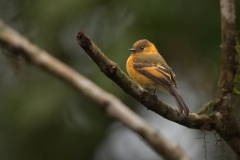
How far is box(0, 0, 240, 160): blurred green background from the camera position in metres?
7.32

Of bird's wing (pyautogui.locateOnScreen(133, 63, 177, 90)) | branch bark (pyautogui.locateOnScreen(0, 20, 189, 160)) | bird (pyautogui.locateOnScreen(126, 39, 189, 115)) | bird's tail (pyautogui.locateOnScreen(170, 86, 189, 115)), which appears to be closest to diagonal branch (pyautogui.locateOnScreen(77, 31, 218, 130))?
bird's tail (pyautogui.locateOnScreen(170, 86, 189, 115))

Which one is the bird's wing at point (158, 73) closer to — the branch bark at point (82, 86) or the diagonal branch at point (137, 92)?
the diagonal branch at point (137, 92)

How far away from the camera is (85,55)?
7824mm

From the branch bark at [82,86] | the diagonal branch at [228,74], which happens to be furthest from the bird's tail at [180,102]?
the branch bark at [82,86]

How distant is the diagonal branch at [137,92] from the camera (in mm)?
3203

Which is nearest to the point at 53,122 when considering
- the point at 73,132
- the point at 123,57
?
the point at 73,132

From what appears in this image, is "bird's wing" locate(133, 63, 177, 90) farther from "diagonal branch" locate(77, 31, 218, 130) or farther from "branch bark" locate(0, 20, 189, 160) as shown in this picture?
"branch bark" locate(0, 20, 189, 160)

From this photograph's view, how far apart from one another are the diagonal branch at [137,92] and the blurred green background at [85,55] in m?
2.75

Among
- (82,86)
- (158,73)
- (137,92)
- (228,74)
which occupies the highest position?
(82,86)

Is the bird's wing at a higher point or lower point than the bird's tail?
higher

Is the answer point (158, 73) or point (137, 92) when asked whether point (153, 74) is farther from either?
point (137, 92)

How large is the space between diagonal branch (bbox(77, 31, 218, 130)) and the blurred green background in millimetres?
2748

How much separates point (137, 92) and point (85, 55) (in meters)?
4.11

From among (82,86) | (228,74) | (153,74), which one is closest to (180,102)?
(228,74)
